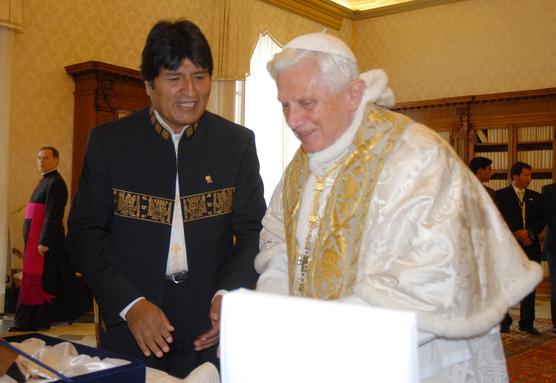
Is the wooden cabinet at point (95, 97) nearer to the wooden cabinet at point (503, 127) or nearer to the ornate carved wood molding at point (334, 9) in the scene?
the ornate carved wood molding at point (334, 9)

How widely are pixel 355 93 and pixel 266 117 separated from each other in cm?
764

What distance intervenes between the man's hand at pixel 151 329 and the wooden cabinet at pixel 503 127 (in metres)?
8.33

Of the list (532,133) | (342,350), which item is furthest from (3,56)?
(532,133)

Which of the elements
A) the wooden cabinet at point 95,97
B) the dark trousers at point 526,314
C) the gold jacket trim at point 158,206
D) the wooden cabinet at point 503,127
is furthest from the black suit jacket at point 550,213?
the gold jacket trim at point 158,206

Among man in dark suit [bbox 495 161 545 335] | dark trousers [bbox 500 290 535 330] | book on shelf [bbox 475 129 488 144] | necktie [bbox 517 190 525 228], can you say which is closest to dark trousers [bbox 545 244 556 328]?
man in dark suit [bbox 495 161 545 335]

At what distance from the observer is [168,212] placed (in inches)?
77.5

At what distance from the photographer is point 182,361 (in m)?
1.96

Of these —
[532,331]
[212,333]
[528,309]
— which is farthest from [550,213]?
[212,333]

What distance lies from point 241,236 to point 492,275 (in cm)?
81

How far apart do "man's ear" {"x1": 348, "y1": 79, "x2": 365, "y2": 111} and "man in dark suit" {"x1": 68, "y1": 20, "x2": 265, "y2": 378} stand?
507 millimetres

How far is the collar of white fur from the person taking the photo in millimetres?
1665

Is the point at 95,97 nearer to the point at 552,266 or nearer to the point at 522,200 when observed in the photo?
the point at 522,200

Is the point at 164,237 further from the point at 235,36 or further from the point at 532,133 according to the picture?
the point at 532,133

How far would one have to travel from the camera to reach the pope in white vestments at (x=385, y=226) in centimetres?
132
